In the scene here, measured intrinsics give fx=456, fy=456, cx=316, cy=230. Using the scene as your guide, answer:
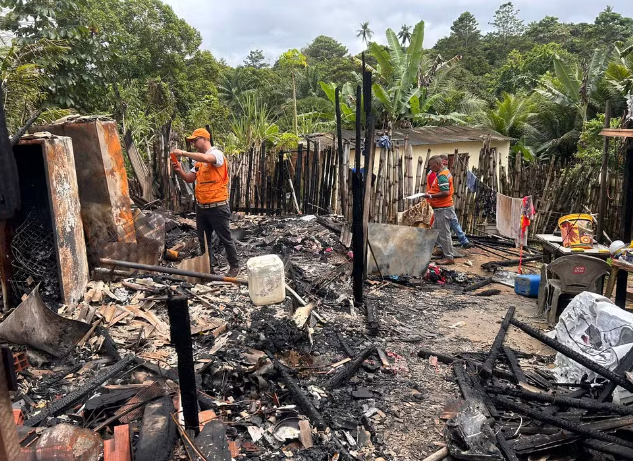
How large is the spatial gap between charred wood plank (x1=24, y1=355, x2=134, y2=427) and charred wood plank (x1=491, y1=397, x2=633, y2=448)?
293cm

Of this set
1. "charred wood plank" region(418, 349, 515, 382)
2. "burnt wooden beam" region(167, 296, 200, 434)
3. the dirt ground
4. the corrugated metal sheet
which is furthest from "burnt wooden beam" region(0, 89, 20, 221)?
the corrugated metal sheet

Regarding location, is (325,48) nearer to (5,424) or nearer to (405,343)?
(405,343)

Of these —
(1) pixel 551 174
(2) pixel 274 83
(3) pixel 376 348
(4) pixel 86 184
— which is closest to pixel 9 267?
(4) pixel 86 184

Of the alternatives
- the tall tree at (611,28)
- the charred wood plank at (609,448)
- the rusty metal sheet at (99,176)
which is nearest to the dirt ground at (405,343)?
the charred wood plank at (609,448)

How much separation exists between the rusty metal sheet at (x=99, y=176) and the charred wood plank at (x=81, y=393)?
2020 mm

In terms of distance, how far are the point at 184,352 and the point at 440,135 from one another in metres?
14.7

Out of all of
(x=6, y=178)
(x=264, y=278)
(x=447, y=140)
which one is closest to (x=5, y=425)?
(x=6, y=178)

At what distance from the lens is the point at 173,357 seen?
3912 mm

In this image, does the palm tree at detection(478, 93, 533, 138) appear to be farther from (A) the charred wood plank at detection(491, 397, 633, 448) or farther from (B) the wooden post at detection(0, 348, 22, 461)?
(B) the wooden post at detection(0, 348, 22, 461)

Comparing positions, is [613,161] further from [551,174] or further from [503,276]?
[503,276]

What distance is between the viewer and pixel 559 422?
10.2ft

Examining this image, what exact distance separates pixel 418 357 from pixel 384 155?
4.73m

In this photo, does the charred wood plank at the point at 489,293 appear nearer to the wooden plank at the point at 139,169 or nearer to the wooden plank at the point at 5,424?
the wooden plank at the point at 5,424

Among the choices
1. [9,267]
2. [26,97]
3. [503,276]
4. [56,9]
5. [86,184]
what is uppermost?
[56,9]
